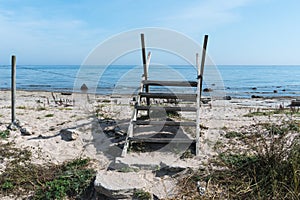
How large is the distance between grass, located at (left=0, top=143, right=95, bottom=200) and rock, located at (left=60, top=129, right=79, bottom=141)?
1.13 meters

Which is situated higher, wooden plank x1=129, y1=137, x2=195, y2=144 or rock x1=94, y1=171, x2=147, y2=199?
wooden plank x1=129, y1=137, x2=195, y2=144

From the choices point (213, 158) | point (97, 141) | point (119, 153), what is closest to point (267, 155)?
point (213, 158)

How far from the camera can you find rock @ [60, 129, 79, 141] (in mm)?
6461

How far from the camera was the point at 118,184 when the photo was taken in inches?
171

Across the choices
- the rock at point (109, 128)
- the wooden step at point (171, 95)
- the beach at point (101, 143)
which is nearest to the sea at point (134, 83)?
the wooden step at point (171, 95)

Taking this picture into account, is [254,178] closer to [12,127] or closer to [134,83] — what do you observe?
[12,127]

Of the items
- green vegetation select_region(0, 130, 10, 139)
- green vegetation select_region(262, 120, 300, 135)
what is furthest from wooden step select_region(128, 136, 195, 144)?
green vegetation select_region(0, 130, 10, 139)

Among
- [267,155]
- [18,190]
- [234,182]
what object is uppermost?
[267,155]

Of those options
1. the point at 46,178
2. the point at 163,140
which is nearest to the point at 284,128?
the point at 163,140

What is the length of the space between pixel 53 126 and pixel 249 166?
503 centimetres

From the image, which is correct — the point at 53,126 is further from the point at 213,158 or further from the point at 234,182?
the point at 234,182

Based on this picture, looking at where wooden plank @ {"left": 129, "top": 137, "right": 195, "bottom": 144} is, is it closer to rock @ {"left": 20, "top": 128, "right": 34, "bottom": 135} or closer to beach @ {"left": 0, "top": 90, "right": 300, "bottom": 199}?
beach @ {"left": 0, "top": 90, "right": 300, "bottom": 199}

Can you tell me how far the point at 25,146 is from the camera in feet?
19.4

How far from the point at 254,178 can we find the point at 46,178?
3346mm
